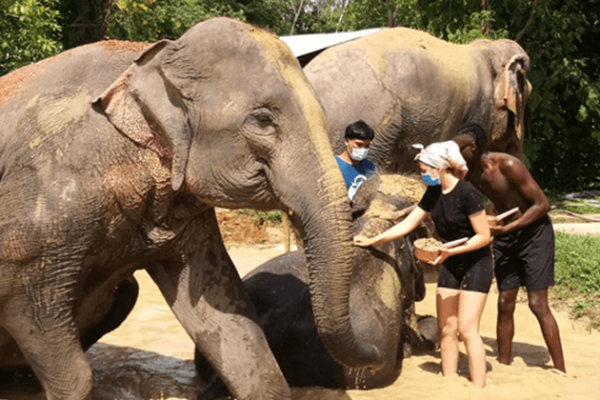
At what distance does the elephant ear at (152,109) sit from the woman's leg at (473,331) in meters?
1.92

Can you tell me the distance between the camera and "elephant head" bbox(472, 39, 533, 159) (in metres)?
6.75

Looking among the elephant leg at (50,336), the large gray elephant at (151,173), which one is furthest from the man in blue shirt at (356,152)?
the elephant leg at (50,336)

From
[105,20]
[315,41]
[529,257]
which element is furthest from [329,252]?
[105,20]

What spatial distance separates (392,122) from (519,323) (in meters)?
1.73

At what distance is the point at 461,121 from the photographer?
252 inches

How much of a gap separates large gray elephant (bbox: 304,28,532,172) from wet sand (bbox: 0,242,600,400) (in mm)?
1340

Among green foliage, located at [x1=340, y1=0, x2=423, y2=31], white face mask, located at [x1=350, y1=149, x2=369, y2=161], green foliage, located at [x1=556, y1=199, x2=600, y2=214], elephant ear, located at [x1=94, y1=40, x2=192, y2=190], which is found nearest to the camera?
elephant ear, located at [x1=94, y1=40, x2=192, y2=190]

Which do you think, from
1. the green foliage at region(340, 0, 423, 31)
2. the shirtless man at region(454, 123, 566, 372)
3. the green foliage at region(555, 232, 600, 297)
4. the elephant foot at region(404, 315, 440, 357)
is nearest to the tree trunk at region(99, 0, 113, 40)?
the green foliage at region(340, 0, 423, 31)

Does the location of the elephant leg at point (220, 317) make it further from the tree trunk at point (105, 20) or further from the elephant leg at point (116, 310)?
the tree trunk at point (105, 20)

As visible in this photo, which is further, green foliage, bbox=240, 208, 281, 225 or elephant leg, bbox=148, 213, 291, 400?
green foliage, bbox=240, 208, 281, 225

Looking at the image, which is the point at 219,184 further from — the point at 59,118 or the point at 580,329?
the point at 580,329

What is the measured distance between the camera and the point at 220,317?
347cm

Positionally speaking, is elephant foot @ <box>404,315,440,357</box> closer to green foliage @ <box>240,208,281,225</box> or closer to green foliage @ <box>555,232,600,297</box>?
green foliage @ <box>555,232,600,297</box>

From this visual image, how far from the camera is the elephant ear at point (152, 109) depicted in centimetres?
304
